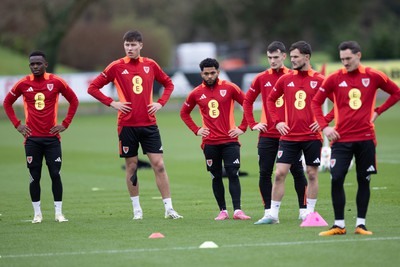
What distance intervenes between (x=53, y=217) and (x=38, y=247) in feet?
10.5

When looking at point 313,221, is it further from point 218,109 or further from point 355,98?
point 218,109

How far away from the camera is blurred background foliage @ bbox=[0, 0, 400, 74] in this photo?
61875 mm

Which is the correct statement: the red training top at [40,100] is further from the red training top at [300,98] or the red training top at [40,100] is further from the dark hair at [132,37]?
the red training top at [300,98]

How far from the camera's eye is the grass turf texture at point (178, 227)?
952 centimetres

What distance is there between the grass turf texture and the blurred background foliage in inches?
1336

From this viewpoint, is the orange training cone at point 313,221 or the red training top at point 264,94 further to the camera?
the red training top at point 264,94

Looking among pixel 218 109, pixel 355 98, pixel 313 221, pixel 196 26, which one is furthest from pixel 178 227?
pixel 196 26

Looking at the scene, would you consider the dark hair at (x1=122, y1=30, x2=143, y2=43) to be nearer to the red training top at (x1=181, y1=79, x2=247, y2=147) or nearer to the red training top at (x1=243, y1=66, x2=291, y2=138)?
the red training top at (x1=181, y1=79, x2=247, y2=147)

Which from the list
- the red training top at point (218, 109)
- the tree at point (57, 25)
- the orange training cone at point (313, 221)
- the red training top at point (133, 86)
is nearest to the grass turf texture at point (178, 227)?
the orange training cone at point (313, 221)

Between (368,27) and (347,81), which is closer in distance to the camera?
(347,81)

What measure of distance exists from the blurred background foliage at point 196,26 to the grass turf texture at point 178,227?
33.9 metres

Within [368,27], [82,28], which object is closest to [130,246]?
[82,28]

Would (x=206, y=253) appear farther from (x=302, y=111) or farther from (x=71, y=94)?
(x=71, y=94)

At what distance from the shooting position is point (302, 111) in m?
12.0
